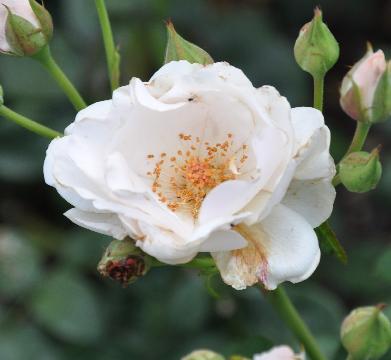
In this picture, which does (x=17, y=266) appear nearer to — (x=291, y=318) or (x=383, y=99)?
(x=291, y=318)

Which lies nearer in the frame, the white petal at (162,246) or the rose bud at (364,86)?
the white petal at (162,246)

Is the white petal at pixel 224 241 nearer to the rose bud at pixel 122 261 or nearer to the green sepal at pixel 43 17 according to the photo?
the rose bud at pixel 122 261

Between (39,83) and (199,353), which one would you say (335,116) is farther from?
(199,353)

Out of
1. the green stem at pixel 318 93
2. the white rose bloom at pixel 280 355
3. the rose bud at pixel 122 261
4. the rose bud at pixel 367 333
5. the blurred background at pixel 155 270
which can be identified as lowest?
the blurred background at pixel 155 270

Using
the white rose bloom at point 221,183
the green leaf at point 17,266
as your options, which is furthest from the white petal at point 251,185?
the green leaf at point 17,266

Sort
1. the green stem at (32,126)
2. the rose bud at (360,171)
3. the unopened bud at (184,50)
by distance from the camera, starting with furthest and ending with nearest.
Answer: the green stem at (32,126) < the unopened bud at (184,50) < the rose bud at (360,171)

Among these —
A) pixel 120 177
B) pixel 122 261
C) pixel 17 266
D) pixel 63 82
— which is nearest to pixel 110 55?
pixel 63 82

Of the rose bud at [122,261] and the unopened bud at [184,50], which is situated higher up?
the unopened bud at [184,50]
